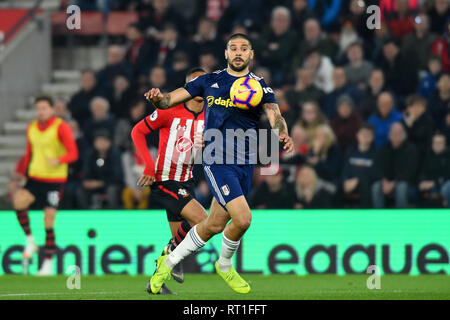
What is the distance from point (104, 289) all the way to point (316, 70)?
647 centimetres

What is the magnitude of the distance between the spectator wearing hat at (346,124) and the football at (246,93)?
607 centimetres

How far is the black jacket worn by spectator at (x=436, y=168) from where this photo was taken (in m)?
13.2

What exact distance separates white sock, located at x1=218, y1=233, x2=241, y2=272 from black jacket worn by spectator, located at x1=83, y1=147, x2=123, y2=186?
5.90 metres

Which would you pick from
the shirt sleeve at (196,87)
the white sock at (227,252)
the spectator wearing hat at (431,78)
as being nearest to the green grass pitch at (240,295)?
the white sock at (227,252)

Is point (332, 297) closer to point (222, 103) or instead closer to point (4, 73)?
point (222, 103)

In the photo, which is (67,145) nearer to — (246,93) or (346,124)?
(346,124)

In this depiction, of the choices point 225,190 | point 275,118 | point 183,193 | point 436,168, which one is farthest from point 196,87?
point 436,168

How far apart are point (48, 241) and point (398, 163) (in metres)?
5.10

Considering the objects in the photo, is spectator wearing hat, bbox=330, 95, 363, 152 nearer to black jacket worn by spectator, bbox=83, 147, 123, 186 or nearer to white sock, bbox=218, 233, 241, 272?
black jacket worn by spectator, bbox=83, 147, 123, 186

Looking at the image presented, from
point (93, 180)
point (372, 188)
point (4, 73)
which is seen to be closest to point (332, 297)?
point (372, 188)

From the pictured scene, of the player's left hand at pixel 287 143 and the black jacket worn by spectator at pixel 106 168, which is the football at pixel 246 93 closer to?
the player's left hand at pixel 287 143

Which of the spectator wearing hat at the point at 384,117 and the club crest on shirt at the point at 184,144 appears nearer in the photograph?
the club crest on shirt at the point at 184,144

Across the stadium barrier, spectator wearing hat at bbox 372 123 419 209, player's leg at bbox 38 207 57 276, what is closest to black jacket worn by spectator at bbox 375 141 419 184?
spectator wearing hat at bbox 372 123 419 209

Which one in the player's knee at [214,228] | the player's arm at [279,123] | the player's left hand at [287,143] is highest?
the player's arm at [279,123]
